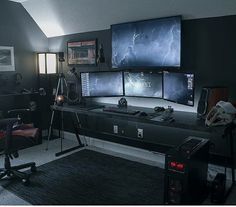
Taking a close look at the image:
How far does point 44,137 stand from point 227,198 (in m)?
3.23

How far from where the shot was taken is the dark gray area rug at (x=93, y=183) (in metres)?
2.46

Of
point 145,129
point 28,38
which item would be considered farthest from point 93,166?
point 28,38

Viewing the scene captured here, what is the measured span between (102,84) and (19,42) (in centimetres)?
177

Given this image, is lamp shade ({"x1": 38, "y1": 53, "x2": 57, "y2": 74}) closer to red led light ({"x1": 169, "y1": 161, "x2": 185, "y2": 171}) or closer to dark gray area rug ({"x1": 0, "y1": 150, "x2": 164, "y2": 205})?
dark gray area rug ({"x1": 0, "y1": 150, "x2": 164, "y2": 205})

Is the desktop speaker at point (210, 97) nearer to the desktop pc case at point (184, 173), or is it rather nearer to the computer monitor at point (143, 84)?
the desktop pc case at point (184, 173)

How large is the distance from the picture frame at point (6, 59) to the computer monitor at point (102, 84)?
1373mm

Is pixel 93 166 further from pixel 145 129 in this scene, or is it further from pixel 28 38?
pixel 28 38

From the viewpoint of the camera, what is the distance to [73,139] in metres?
4.38

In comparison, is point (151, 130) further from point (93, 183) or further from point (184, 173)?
point (184, 173)

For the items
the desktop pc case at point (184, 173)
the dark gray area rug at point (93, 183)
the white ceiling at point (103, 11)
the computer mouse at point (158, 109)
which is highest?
the white ceiling at point (103, 11)

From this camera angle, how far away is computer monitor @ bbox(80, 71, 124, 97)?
3479mm

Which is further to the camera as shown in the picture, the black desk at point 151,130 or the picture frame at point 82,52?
the picture frame at point 82,52

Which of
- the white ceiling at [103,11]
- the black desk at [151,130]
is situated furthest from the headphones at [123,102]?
the white ceiling at [103,11]

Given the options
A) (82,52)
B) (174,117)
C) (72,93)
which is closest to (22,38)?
(82,52)
